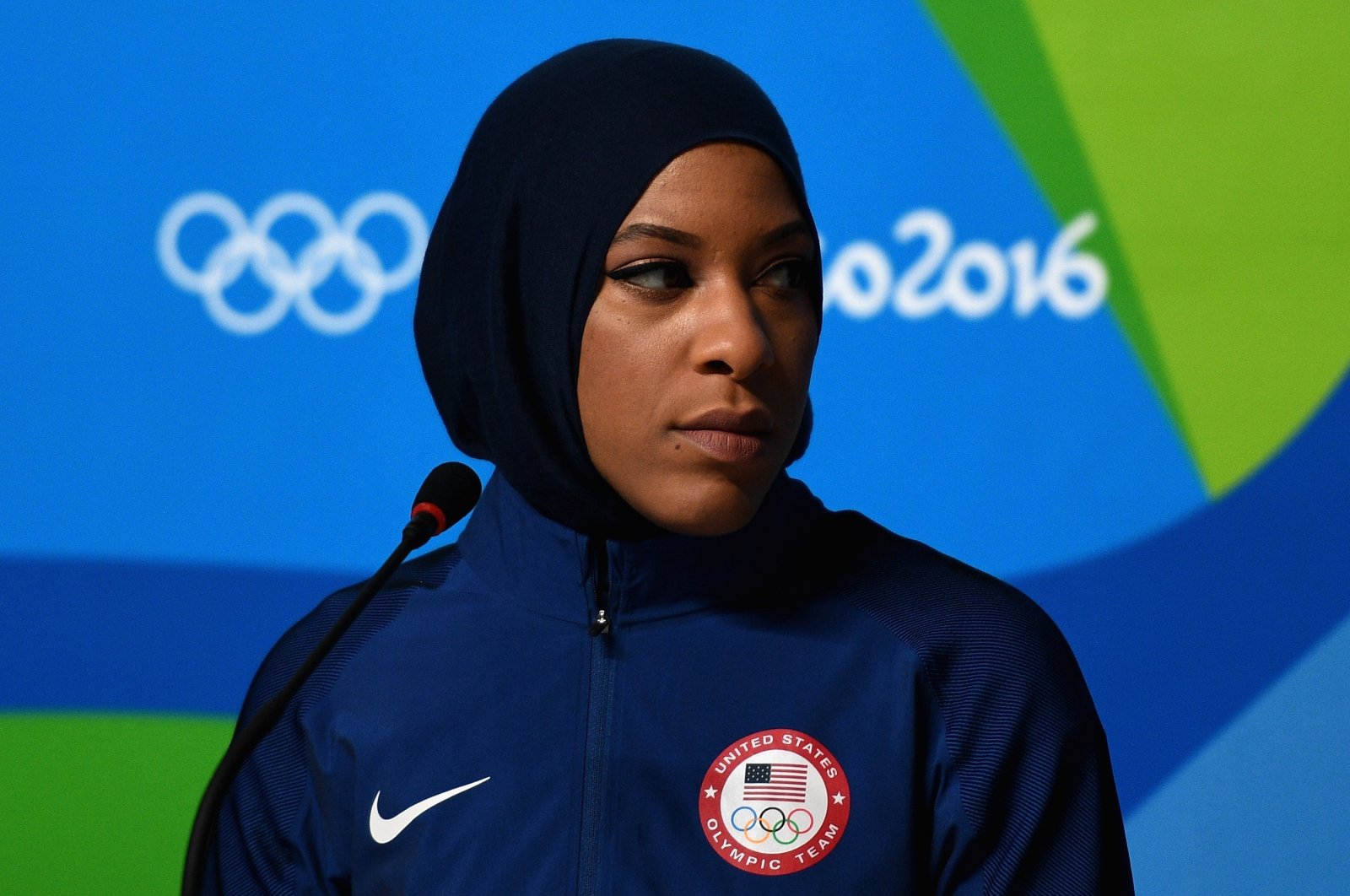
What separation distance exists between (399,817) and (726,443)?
31 cm

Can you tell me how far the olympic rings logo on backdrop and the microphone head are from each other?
95 cm


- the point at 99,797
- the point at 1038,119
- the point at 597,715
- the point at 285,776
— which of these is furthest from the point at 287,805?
the point at 1038,119

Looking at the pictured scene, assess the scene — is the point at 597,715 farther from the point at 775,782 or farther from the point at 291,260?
the point at 291,260

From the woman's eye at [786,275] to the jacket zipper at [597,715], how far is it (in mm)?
199

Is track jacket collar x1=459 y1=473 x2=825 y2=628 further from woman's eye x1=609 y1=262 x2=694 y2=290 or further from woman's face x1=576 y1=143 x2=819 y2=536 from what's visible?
woman's eye x1=609 y1=262 x2=694 y2=290

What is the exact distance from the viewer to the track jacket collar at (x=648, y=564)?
39.4 inches

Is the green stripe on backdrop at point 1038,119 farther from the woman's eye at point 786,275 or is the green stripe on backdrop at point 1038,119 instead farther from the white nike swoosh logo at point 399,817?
the white nike swoosh logo at point 399,817

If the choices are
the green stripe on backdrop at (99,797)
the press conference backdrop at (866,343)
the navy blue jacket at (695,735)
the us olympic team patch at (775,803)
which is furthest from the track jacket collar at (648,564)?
the green stripe on backdrop at (99,797)

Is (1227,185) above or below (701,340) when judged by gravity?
above

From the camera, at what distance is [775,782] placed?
94 cm

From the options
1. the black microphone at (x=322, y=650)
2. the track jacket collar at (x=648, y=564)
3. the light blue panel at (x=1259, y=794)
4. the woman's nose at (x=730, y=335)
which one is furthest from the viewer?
the light blue panel at (x=1259, y=794)

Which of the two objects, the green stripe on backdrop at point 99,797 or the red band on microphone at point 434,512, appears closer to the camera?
the red band on microphone at point 434,512

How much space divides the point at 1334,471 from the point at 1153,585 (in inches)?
A: 9.6

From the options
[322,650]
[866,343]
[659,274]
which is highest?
[866,343]
